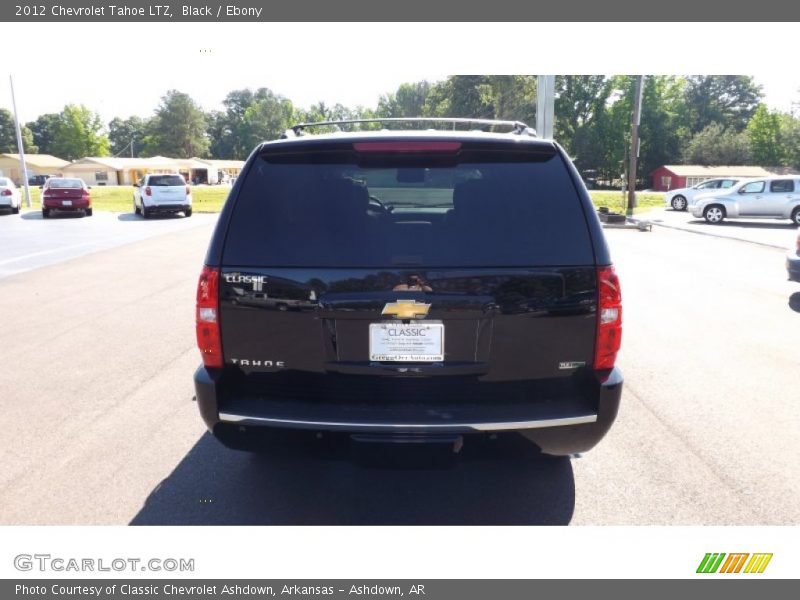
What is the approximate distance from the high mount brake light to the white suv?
24.2m

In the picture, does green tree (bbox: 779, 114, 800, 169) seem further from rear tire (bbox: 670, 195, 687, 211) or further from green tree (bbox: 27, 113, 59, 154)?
green tree (bbox: 27, 113, 59, 154)

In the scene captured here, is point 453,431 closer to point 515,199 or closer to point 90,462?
point 515,199

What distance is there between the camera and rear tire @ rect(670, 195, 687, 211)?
32412mm

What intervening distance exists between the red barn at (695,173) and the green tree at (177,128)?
8057 centimetres

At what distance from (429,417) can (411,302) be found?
53 centimetres

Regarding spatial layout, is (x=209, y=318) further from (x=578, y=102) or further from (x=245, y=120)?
(x=245, y=120)

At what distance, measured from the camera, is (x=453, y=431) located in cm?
282

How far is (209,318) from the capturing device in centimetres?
306

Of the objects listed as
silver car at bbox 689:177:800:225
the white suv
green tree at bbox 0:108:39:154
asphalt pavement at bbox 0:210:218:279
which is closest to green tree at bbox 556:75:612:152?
silver car at bbox 689:177:800:225

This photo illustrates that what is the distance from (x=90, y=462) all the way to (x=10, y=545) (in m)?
0.87

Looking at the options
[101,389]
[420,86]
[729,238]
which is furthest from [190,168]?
[101,389]

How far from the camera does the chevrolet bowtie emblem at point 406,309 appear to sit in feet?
9.38

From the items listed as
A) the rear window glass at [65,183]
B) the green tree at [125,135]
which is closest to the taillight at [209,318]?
the rear window glass at [65,183]

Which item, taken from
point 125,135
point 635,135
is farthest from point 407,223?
point 125,135
